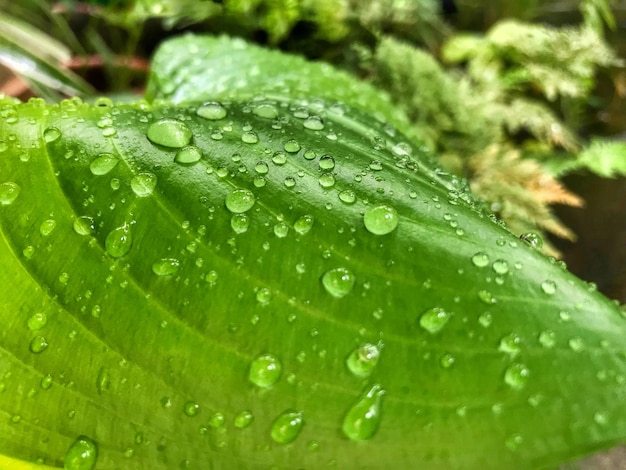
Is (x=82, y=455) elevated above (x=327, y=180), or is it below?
below

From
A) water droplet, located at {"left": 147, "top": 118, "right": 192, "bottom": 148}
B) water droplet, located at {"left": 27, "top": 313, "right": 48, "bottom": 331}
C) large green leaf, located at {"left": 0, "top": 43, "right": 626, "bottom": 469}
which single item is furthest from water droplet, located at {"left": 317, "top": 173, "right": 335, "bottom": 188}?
water droplet, located at {"left": 27, "top": 313, "right": 48, "bottom": 331}

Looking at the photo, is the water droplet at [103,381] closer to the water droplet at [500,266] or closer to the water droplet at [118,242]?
the water droplet at [118,242]

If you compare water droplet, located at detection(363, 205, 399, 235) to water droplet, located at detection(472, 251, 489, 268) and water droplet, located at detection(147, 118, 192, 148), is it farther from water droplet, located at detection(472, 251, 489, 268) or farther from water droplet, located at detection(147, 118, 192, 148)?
water droplet, located at detection(147, 118, 192, 148)

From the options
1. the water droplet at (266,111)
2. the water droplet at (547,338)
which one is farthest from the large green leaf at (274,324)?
the water droplet at (266,111)

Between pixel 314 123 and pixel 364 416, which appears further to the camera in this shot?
pixel 314 123

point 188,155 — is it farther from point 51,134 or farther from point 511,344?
point 511,344

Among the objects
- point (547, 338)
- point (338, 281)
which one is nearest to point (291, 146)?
point (338, 281)

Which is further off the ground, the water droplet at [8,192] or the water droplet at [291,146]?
the water droplet at [291,146]
